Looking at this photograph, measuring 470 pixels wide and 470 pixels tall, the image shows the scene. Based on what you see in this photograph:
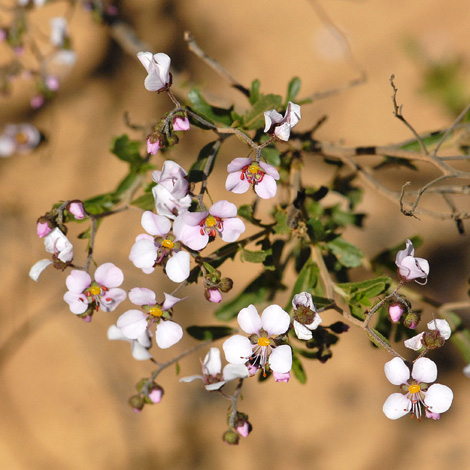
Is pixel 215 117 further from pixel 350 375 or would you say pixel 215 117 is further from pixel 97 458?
pixel 97 458

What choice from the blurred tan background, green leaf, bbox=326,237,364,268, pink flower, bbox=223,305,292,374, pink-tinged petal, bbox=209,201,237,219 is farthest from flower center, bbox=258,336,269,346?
the blurred tan background

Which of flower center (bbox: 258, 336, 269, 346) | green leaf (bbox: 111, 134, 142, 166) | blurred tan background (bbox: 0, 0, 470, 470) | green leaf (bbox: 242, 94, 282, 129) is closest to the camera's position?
flower center (bbox: 258, 336, 269, 346)

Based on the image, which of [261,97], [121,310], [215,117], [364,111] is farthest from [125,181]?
[364,111]

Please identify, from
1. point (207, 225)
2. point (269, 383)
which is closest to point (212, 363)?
point (207, 225)

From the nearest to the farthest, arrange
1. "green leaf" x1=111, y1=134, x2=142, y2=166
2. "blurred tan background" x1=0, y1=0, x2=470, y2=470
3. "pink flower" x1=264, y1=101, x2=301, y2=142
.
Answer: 1. "pink flower" x1=264, y1=101, x2=301, y2=142
2. "green leaf" x1=111, y1=134, x2=142, y2=166
3. "blurred tan background" x1=0, y1=0, x2=470, y2=470

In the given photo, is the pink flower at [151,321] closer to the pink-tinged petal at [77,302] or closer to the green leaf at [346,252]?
the pink-tinged petal at [77,302]

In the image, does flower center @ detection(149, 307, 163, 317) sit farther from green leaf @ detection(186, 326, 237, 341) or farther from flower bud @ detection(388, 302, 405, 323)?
flower bud @ detection(388, 302, 405, 323)

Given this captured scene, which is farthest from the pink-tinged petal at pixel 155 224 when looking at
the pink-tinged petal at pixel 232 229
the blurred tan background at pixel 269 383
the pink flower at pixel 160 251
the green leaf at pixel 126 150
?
the blurred tan background at pixel 269 383
